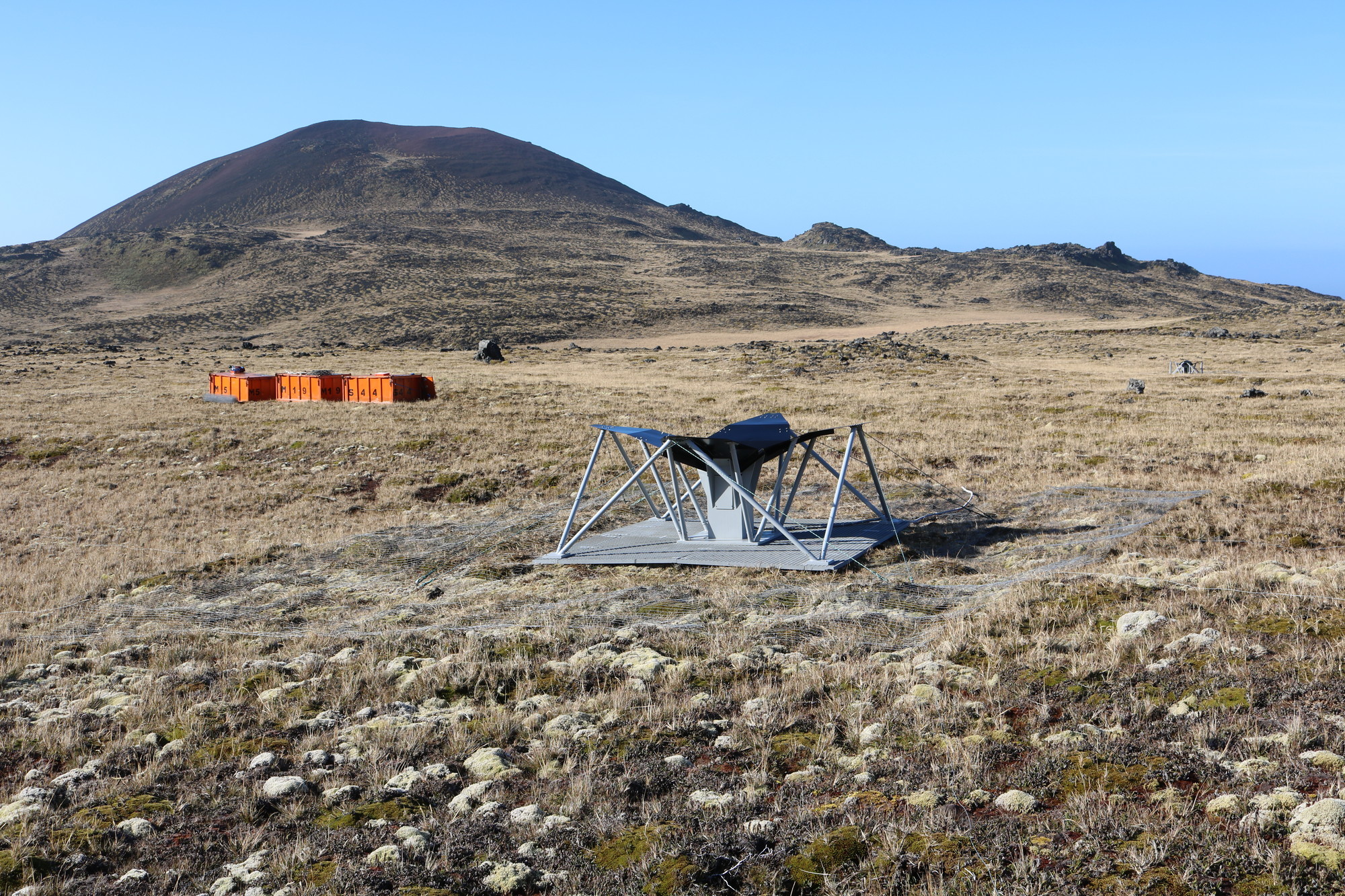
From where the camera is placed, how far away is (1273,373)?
37750 millimetres

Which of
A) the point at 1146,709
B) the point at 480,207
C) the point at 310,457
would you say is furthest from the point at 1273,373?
the point at 480,207

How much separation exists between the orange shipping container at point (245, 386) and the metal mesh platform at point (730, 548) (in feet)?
73.0

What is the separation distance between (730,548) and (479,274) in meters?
97.9

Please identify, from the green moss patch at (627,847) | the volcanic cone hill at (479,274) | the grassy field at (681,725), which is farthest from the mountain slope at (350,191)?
the green moss patch at (627,847)

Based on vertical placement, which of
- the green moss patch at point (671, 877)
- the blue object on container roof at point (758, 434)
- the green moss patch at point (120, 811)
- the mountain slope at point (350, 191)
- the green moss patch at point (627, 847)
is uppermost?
the mountain slope at point (350, 191)

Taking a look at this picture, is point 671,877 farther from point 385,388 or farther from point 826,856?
point 385,388

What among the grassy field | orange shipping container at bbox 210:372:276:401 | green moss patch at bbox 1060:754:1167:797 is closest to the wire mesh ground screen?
the grassy field

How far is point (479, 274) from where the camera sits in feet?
345

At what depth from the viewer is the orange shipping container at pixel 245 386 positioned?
31.3 m

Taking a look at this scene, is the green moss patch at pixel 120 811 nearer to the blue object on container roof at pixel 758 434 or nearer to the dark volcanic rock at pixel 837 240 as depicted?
the blue object on container roof at pixel 758 434

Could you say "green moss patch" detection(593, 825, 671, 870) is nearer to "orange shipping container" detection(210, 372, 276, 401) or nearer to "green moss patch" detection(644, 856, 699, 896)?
"green moss patch" detection(644, 856, 699, 896)

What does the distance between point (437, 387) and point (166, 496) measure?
1757cm

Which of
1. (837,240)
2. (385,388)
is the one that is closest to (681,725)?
(385,388)

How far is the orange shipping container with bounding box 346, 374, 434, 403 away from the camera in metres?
30.2
